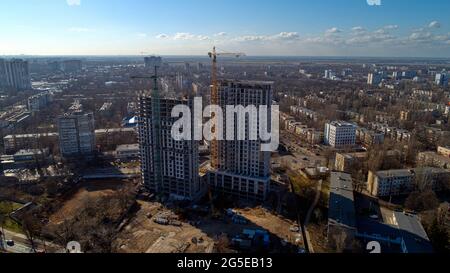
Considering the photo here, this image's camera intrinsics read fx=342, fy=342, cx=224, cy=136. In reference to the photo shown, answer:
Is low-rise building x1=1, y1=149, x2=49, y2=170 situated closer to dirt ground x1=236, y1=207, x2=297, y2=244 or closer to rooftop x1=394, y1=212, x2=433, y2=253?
dirt ground x1=236, y1=207, x2=297, y2=244

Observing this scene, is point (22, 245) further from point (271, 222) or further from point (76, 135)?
point (76, 135)

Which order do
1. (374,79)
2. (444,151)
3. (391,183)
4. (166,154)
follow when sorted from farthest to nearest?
1. (374,79)
2. (444,151)
3. (391,183)
4. (166,154)

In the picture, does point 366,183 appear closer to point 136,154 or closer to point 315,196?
point 315,196

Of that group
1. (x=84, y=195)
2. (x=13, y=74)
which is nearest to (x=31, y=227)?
(x=84, y=195)

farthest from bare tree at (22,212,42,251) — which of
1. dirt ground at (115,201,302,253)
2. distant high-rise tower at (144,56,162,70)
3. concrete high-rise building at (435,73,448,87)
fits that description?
concrete high-rise building at (435,73,448,87)
